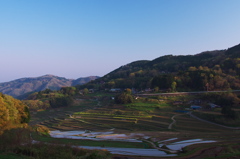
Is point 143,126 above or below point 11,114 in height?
below

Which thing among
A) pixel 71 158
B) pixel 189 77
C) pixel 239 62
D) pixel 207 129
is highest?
pixel 239 62

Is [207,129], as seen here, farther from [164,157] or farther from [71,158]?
[71,158]

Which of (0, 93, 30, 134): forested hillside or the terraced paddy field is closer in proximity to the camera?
the terraced paddy field

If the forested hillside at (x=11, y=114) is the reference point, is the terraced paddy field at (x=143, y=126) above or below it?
below

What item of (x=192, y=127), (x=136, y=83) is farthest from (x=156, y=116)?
(x=136, y=83)

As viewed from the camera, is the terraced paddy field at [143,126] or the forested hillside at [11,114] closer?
the terraced paddy field at [143,126]

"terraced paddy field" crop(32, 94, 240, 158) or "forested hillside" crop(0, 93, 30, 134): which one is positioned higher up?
"forested hillside" crop(0, 93, 30, 134)

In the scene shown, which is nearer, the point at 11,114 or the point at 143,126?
the point at 11,114

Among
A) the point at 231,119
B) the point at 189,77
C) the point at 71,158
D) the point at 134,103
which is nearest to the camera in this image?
the point at 71,158
